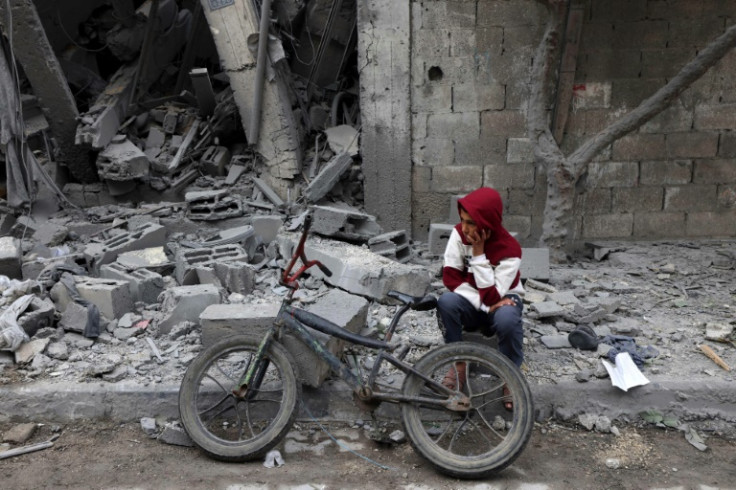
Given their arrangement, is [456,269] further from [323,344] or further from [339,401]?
[339,401]

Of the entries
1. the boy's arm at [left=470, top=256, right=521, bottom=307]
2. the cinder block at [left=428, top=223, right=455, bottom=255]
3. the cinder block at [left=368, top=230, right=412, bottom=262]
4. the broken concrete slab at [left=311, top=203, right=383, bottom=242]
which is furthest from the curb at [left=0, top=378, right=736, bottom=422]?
the cinder block at [left=428, top=223, right=455, bottom=255]

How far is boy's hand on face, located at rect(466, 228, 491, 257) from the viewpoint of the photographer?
375 cm

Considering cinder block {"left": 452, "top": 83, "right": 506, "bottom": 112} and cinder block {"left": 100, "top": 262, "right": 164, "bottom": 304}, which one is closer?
cinder block {"left": 100, "top": 262, "right": 164, "bottom": 304}

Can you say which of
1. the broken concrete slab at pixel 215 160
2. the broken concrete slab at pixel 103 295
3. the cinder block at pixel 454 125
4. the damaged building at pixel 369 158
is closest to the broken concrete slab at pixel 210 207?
the damaged building at pixel 369 158

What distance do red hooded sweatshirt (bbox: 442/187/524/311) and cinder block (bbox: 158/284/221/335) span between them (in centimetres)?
211

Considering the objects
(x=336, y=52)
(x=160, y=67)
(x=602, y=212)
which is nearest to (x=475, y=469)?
(x=602, y=212)

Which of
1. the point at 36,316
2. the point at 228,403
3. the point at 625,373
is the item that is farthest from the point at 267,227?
the point at 625,373

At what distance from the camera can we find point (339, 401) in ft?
13.7

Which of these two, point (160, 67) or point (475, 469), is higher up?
point (160, 67)

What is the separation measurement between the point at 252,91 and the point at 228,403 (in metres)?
5.03

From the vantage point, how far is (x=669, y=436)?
3947 millimetres

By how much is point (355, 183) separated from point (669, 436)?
513cm

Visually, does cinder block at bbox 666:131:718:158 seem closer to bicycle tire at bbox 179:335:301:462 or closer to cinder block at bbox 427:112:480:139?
cinder block at bbox 427:112:480:139

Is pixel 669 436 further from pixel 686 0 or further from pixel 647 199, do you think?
pixel 686 0
